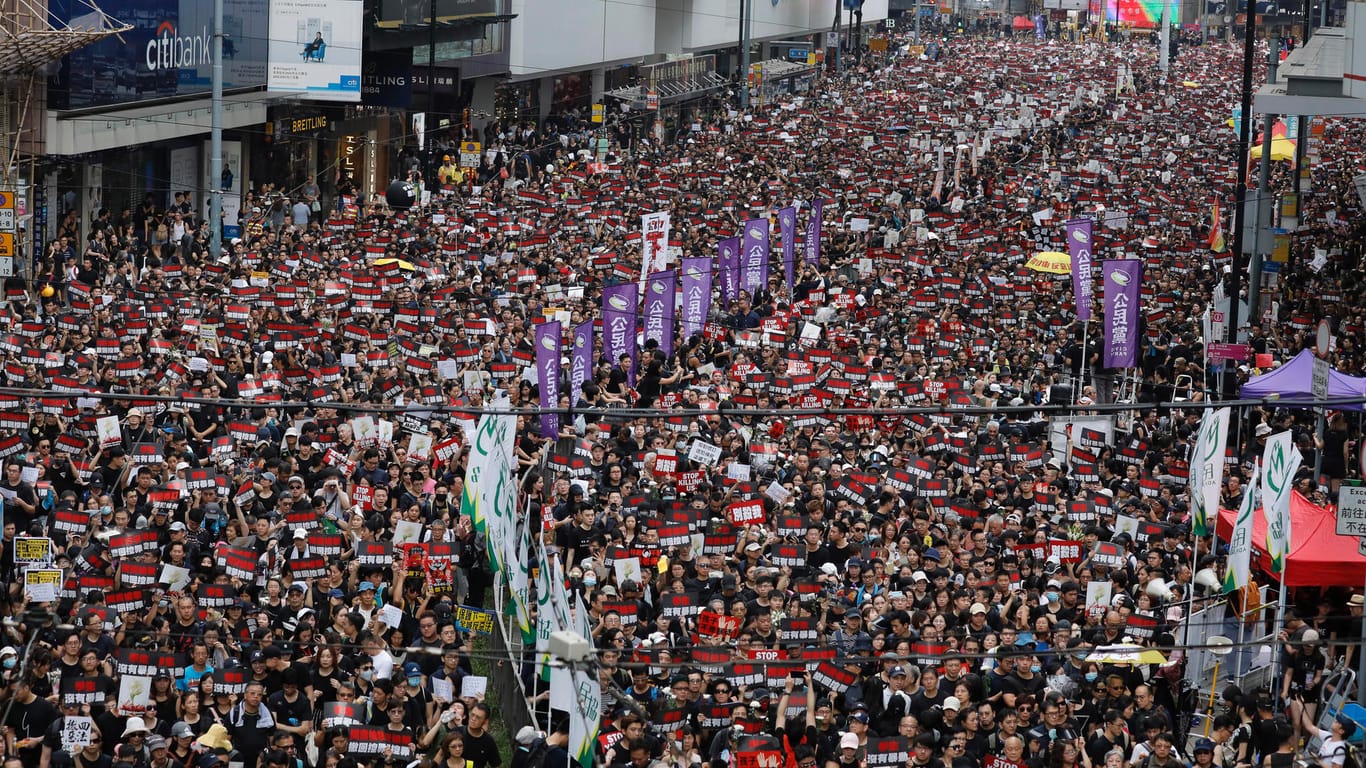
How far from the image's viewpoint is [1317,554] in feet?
50.6

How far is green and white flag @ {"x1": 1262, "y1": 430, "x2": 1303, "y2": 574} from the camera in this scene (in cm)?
1416

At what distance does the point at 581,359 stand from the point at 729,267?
340 inches

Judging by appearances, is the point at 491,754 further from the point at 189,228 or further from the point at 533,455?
the point at 189,228

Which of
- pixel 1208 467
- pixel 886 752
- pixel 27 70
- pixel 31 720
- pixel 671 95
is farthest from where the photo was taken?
pixel 671 95

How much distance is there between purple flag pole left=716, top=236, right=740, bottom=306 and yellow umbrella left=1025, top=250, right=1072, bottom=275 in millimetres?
5366

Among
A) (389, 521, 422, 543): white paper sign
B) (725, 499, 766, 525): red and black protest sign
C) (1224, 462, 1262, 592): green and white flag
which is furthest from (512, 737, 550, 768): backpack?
(1224, 462, 1262, 592): green and white flag

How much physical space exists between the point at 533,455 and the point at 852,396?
15.2 feet

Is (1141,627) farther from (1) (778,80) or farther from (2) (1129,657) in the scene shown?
(1) (778,80)

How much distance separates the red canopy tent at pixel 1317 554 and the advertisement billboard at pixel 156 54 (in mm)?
24847

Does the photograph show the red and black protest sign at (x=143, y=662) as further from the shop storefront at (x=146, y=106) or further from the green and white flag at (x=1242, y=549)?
the shop storefront at (x=146, y=106)

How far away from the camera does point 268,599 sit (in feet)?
44.7

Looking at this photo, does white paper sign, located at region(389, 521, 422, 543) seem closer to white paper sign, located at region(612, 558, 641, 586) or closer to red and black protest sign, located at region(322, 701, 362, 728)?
white paper sign, located at region(612, 558, 641, 586)

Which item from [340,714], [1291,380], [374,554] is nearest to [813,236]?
[1291,380]

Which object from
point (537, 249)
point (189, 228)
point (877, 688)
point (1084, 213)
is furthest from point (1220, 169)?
point (877, 688)
